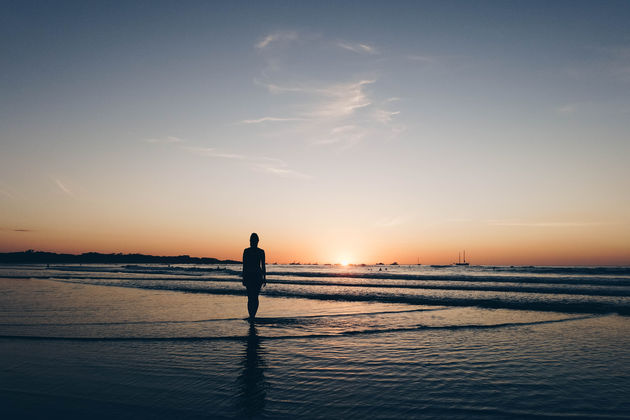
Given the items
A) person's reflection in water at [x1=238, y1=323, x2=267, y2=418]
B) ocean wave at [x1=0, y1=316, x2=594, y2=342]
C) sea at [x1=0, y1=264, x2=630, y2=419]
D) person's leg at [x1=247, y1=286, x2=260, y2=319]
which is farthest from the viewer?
person's leg at [x1=247, y1=286, x2=260, y2=319]

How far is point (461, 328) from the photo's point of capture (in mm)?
12641

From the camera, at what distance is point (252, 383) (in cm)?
662

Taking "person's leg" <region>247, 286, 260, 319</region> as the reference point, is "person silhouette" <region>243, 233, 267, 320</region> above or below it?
above

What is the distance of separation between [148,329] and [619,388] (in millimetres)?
11797

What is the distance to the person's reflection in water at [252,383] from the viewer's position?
543 centimetres

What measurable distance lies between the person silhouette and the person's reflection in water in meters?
2.99

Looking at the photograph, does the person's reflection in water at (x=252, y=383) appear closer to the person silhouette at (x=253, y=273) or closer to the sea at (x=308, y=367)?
the sea at (x=308, y=367)

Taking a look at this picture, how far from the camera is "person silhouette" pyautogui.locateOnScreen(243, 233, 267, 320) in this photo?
12.7 metres

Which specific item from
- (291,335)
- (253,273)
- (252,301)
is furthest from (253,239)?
(291,335)

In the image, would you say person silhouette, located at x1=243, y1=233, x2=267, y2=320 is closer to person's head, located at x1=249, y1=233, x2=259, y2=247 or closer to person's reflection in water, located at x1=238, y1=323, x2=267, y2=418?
person's head, located at x1=249, y1=233, x2=259, y2=247

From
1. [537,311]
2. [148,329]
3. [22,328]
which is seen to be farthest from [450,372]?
[537,311]

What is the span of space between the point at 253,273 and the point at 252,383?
20.5ft

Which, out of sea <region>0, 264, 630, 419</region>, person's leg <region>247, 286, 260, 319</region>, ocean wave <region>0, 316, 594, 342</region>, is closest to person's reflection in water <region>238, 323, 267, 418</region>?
sea <region>0, 264, 630, 419</region>

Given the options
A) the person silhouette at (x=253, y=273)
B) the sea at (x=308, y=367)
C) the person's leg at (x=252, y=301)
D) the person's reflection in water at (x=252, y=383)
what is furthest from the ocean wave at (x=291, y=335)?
the person's reflection in water at (x=252, y=383)
